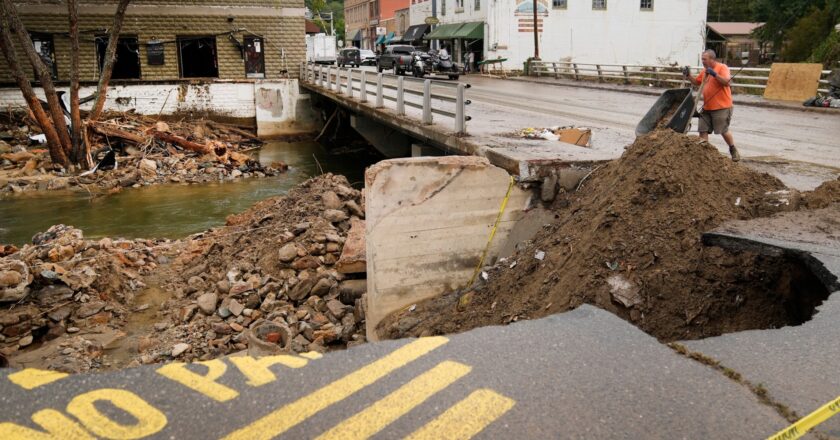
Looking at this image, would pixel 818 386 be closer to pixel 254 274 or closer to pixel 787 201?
pixel 787 201

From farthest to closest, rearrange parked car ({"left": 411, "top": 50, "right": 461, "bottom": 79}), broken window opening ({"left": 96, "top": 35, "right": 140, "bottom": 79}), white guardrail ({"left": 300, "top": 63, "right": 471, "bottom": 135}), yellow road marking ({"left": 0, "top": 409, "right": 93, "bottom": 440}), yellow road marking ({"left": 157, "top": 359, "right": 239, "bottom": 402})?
parked car ({"left": 411, "top": 50, "right": 461, "bottom": 79}), broken window opening ({"left": 96, "top": 35, "right": 140, "bottom": 79}), white guardrail ({"left": 300, "top": 63, "right": 471, "bottom": 135}), yellow road marking ({"left": 157, "top": 359, "right": 239, "bottom": 402}), yellow road marking ({"left": 0, "top": 409, "right": 93, "bottom": 440})

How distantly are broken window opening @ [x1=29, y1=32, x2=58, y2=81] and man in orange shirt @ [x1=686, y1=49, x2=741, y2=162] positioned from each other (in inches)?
1074

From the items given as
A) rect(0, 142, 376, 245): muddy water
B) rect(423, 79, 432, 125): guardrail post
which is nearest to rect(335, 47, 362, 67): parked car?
rect(0, 142, 376, 245): muddy water

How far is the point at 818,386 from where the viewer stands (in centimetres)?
344

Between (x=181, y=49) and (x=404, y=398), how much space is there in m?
30.4

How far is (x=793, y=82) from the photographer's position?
20.8 meters

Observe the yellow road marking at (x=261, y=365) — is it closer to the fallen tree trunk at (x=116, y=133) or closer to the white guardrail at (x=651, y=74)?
the white guardrail at (x=651, y=74)

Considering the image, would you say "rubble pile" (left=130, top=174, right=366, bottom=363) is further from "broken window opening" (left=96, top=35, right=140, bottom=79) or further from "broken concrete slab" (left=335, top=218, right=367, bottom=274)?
"broken window opening" (left=96, top=35, right=140, bottom=79)

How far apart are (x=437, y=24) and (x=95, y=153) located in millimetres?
36836

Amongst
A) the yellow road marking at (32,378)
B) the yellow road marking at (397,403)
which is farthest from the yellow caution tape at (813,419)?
the yellow road marking at (32,378)

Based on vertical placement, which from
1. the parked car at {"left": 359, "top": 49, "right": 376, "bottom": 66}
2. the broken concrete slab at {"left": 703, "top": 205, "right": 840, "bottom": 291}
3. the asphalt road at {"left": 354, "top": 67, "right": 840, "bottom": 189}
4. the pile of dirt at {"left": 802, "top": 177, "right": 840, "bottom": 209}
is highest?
the parked car at {"left": 359, "top": 49, "right": 376, "bottom": 66}

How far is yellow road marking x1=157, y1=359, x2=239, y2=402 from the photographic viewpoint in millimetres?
3104

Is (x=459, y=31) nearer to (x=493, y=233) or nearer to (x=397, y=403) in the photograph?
(x=493, y=233)

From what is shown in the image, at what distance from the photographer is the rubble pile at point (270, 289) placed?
811cm
